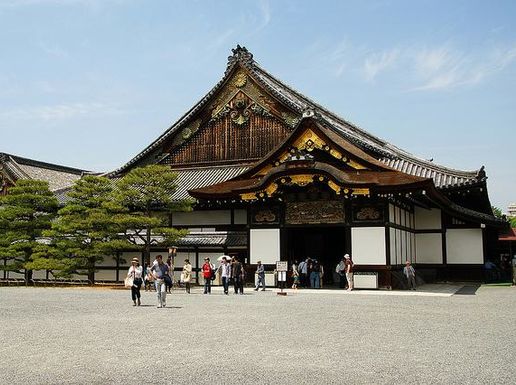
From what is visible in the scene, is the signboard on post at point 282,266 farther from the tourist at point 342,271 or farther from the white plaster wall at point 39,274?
the white plaster wall at point 39,274

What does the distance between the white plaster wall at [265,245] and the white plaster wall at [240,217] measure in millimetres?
3226

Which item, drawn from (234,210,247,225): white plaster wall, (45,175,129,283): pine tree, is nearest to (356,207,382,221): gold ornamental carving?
(234,210,247,225): white plaster wall

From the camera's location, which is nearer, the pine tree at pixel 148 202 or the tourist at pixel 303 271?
the tourist at pixel 303 271

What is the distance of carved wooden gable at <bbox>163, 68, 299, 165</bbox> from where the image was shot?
3506 cm

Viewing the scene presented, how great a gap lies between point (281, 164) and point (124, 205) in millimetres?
9185

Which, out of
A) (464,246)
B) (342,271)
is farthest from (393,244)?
(464,246)

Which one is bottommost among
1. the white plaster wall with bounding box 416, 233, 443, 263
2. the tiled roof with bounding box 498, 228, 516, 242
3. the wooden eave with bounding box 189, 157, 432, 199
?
the white plaster wall with bounding box 416, 233, 443, 263

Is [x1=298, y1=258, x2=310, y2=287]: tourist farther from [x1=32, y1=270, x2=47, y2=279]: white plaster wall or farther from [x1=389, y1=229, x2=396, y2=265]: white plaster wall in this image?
[x1=32, y1=270, x2=47, y2=279]: white plaster wall

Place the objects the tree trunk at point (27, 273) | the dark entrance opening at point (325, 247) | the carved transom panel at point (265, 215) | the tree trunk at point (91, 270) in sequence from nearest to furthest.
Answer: the carved transom panel at point (265, 215)
the tree trunk at point (91, 270)
the tree trunk at point (27, 273)
the dark entrance opening at point (325, 247)

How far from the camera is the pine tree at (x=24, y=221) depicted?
3144 cm

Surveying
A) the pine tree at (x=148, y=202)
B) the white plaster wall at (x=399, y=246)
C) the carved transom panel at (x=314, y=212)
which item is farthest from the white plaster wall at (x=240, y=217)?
the white plaster wall at (x=399, y=246)

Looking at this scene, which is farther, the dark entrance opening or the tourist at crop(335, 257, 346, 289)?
the dark entrance opening

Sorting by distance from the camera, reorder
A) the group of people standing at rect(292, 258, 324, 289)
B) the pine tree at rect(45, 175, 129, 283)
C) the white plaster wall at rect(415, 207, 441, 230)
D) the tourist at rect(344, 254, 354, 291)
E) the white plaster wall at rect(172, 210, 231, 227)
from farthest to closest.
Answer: the white plaster wall at rect(415, 207, 441, 230), the white plaster wall at rect(172, 210, 231, 227), the pine tree at rect(45, 175, 129, 283), the group of people standing at rect(292, 258, 324, 289), the tourist at rect(344, 254, 354, 291)

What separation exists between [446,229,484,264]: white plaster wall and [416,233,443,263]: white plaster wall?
0.43 metres
